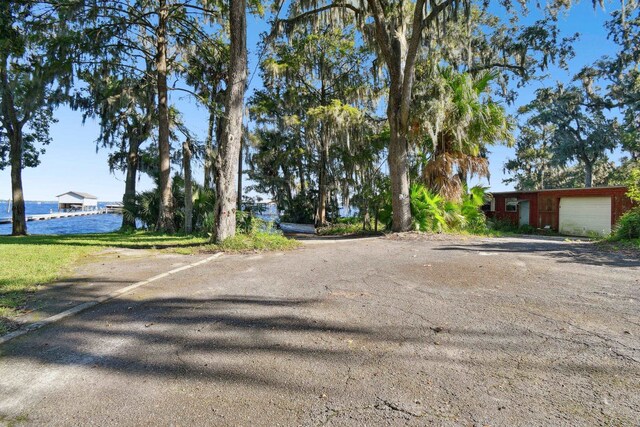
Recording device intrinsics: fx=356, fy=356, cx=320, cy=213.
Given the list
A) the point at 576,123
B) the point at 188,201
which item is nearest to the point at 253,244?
the point at 188,201

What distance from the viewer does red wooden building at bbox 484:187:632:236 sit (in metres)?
17.7

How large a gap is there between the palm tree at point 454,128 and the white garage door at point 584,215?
9540 millimetres

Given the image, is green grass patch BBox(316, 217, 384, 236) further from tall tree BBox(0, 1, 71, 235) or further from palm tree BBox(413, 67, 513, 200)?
tall tree BBox(0, 1, 71, 235)

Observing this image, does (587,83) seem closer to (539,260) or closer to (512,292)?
(539,260)

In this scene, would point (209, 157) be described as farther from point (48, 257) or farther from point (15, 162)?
point (48, 257)

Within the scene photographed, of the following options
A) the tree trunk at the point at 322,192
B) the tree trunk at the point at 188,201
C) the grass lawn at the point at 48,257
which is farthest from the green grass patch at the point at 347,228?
the grass lawn at the point at 48,257

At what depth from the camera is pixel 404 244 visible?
872 centimetres

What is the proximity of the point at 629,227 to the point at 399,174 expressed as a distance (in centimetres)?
569

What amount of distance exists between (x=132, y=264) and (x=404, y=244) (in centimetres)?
594

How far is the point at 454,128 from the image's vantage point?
38.3ft

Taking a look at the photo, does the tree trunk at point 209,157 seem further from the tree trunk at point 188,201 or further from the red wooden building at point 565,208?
the red wooden building at point 565,208

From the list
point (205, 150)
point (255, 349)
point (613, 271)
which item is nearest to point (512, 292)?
point (613, 271)

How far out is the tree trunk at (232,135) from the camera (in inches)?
346

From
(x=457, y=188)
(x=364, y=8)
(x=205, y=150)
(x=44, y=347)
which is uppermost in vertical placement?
(x=364, y=8)
